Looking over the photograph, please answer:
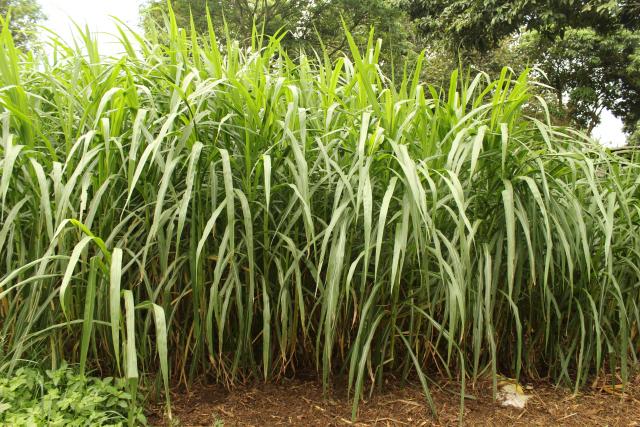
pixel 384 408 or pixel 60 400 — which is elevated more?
pixel 60 400

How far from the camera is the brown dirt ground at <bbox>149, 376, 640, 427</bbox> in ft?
5.16

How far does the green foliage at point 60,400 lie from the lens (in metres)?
1.34

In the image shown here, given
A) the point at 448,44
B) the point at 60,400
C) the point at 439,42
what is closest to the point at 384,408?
the point at 60,400

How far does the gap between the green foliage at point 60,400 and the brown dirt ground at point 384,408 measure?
0.15 metres

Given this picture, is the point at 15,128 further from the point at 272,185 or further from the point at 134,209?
the point at 272,185

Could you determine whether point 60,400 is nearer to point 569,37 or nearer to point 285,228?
point 285,228

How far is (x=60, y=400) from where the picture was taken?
4.69ft

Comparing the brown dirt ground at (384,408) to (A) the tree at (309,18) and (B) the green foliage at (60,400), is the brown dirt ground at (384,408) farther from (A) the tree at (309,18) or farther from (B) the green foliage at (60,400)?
(A) the tree at (309,18)

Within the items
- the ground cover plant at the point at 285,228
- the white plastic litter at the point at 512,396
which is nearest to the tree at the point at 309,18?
the ground cover plant at the point at 285,228

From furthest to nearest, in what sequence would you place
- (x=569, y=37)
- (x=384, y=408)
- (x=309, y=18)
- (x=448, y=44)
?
(x=309, y=18) → (x=569, y=37) → (x=448, y=44) → (x=384, y=408)

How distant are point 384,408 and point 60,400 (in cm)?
94

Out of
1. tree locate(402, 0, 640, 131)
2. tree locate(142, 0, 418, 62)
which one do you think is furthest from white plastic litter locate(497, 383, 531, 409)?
tree locate(142, 0, 418, 62)

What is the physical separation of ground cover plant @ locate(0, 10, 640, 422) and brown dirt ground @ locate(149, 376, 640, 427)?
6 centimetres

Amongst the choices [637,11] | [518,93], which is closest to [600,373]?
[518,93]
